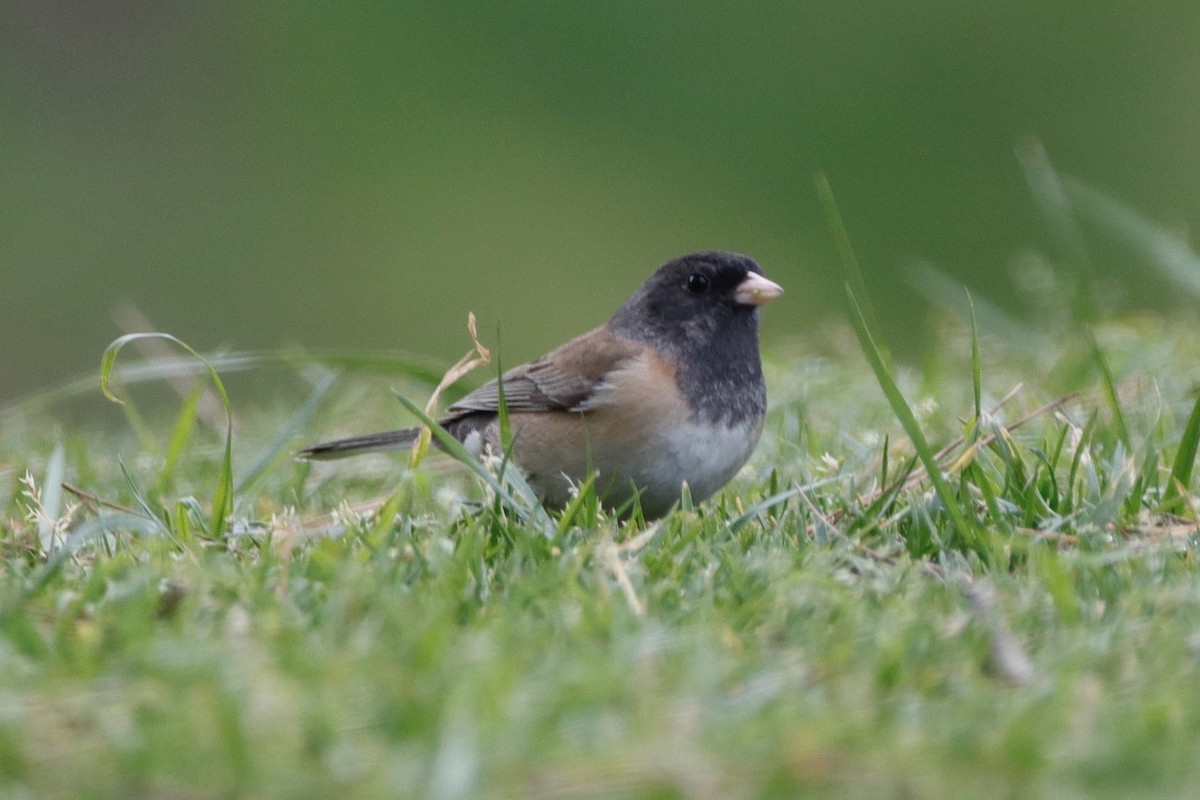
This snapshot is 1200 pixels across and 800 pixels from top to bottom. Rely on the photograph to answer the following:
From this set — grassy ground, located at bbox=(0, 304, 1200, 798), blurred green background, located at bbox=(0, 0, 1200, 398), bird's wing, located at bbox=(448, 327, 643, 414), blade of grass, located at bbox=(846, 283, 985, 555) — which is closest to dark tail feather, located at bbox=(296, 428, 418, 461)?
bird's wing, located at bbox=(448, 327, 643, 414)

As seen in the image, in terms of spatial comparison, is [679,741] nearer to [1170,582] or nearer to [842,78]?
[1170,582]

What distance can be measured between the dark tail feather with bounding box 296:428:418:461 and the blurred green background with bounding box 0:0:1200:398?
6.12 metres

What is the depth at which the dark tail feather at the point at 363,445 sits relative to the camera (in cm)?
403

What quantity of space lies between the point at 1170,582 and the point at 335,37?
10.7 metres

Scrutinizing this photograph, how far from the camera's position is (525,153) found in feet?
38.4

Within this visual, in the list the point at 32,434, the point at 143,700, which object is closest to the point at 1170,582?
the point at 143,700

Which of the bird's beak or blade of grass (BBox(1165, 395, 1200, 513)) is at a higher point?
the bird's beak

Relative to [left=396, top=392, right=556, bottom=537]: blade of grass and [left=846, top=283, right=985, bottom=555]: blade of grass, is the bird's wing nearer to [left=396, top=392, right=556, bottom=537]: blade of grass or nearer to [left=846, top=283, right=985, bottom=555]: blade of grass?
[left=396, top=392, right=556, bottom=537]: blade of grass

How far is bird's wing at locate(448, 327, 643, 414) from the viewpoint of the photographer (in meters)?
3.75

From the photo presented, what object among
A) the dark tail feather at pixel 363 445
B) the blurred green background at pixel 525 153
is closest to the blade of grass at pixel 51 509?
the dark tail feather at pixel 363 445

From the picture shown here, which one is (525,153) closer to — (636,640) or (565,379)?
(565,379)

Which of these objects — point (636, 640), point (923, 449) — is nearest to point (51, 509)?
point (636, 640)

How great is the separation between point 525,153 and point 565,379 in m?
8.09

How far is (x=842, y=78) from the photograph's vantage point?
1148 cm
